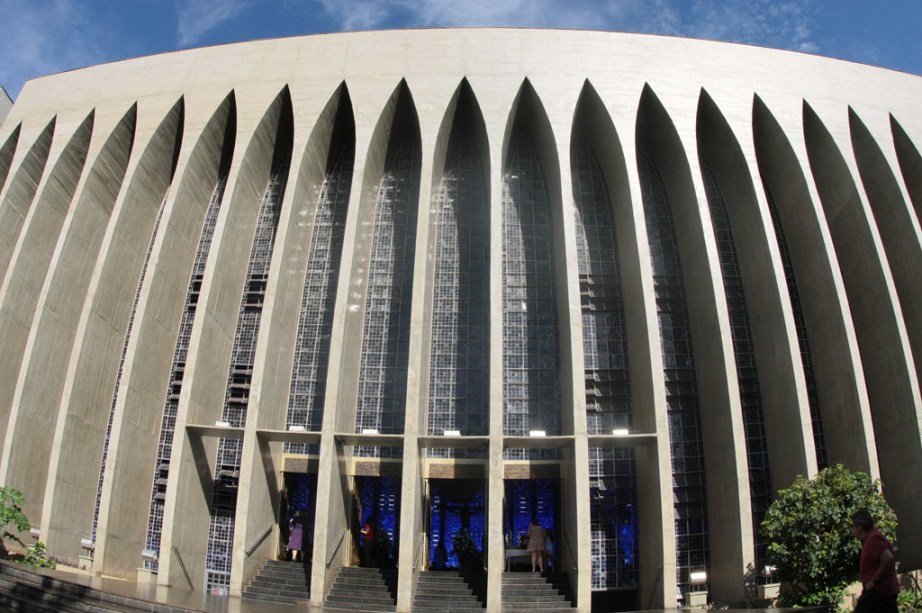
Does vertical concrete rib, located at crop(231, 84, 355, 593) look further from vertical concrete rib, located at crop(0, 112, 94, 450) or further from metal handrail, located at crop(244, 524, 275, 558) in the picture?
vertical concrete rib, located at crop(0, 112, 94, 450)

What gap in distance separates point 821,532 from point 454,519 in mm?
8748

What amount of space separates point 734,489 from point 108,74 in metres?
21.0

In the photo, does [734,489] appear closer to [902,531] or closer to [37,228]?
[902,531]

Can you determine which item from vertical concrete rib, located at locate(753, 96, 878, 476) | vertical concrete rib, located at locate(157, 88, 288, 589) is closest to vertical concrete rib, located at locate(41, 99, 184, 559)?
vertical concrete rib, located at locate(157, 88, 288, 589)

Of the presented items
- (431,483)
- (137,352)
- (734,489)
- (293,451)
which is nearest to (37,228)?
(137,352)

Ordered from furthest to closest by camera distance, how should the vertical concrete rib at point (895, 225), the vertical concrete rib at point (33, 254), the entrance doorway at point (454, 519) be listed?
the vertical concrete rib at point (33, 254), the entrance doorway at point (454, 519), the vertical concrete rib at point (895, 225)

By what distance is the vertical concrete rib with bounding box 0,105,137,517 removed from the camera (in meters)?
16.2

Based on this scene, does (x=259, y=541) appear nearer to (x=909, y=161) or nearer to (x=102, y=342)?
(x=102, y=342)

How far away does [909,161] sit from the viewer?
62.3 ft

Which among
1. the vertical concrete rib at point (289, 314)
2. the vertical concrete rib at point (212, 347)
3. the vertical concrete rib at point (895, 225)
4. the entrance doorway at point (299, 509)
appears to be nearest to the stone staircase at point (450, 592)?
the vertical concrete rib at point (289, 314)

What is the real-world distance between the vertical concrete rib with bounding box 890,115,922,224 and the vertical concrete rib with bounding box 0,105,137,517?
2192cm

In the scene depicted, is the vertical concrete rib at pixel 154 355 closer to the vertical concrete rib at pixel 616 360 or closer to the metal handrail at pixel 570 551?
the metal handrail at pixel 570 551

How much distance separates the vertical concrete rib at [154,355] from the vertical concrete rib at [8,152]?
6.21m

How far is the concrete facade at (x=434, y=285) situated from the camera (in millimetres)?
15094
